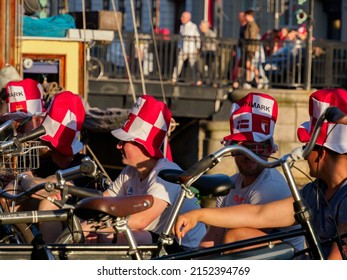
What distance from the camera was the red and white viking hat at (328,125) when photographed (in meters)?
5.71

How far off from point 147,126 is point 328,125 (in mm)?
1538

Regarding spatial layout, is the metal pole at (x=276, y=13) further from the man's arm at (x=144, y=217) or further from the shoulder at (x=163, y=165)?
the man's arm at (x=144, y=217)

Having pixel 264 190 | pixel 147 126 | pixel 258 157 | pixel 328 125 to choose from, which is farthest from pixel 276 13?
pixel 258 157

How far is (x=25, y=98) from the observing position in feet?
31.5

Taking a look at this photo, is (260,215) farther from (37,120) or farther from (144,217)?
(37,120)

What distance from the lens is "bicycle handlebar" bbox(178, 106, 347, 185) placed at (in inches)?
193

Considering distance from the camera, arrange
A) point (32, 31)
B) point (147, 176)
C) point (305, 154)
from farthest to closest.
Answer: point (32, 31) < point (147, 176) < point (305, 154)

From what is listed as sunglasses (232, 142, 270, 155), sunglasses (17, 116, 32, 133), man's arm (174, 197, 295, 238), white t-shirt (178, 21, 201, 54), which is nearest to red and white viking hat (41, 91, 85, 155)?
sunglasses (17, 116, 32, 133)

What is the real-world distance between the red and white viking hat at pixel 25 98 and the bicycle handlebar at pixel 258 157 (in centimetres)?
445

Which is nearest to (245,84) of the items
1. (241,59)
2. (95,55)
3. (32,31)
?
(241,59)

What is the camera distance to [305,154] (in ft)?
16.2

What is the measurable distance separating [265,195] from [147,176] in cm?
73
